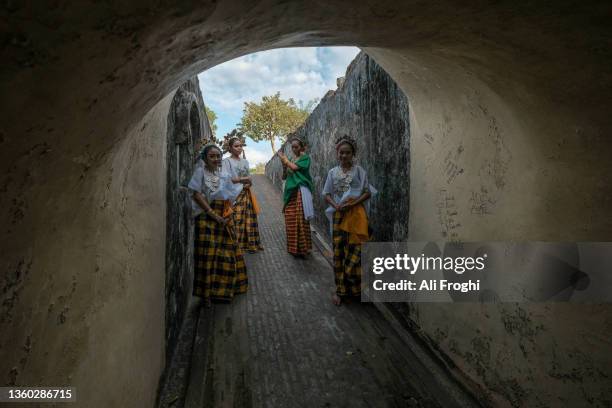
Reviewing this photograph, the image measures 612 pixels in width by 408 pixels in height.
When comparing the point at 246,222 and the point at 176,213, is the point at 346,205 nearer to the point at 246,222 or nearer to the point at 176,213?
the point at 176,213

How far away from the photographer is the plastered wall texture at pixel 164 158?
0.72 meters

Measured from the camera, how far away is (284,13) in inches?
48.6

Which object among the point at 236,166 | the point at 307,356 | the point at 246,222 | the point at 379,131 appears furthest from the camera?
the point at 246,222

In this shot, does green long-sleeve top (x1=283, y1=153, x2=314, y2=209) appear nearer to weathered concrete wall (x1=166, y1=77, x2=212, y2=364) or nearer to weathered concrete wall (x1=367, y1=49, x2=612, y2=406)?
weathered concrete wall (x1=166, y1=77, x2=212, y2=364)

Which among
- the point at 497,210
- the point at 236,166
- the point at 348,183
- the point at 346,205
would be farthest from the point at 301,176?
the point at 497,210

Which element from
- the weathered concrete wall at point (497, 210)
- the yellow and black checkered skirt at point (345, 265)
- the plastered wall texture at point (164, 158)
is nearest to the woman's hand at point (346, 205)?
the yellow and black checkered skirt at point (345, 265)

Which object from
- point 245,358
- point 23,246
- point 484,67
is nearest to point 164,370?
point 245,358

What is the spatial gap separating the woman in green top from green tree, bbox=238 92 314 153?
62.4 ft

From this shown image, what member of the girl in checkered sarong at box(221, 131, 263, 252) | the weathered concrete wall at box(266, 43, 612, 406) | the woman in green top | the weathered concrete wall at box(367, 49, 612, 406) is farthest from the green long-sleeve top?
the weathered concrete wall at box(367, 49, 612, 406)

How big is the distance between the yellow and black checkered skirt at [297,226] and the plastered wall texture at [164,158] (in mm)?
2791

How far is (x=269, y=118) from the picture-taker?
24172 millimetres

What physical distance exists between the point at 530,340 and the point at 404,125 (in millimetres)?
2177

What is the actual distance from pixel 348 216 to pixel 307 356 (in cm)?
154

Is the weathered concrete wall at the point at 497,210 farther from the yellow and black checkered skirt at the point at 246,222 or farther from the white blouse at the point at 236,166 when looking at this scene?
the yellow and black checkered skirt at the point at 246,222
